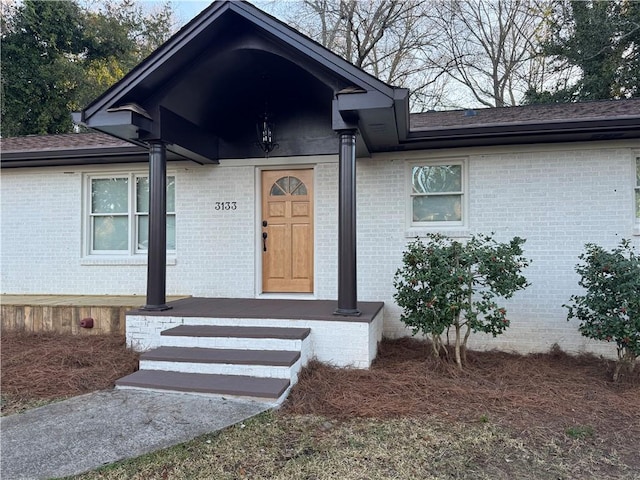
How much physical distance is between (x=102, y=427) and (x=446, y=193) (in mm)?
5028

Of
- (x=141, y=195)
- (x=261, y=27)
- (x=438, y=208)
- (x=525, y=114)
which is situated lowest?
(x=438, y=208)

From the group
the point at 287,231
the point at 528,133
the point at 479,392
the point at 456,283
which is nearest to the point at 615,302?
the point at 456,283

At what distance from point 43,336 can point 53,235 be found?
2209 mm

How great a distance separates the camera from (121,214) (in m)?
7.29

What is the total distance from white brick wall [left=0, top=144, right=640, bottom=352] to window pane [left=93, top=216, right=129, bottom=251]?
0.95 ft

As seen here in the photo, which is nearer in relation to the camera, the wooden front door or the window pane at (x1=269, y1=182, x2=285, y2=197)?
the wooden front door

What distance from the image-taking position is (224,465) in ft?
9.38

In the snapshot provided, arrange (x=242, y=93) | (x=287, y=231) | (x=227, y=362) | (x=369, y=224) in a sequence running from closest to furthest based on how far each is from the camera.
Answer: (x=227, y=362) → (x=242, y=93) → (x=369, y=224) → (x=287, y=231)

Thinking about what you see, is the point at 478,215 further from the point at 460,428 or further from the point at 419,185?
the point at 460,428

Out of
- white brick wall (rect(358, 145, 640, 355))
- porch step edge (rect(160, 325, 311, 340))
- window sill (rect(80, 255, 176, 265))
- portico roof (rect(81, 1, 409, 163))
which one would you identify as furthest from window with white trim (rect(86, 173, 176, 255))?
white brick wall (rect(358, 145, 640, 355))

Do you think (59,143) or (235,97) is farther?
(59,143)

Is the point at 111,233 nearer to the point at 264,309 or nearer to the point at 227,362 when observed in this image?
the point at 264,309

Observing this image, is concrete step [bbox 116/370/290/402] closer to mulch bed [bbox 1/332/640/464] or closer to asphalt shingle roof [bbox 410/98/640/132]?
mulch bed [bbox 1/332/640/464]

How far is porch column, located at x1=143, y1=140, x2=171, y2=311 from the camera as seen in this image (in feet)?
17.5
